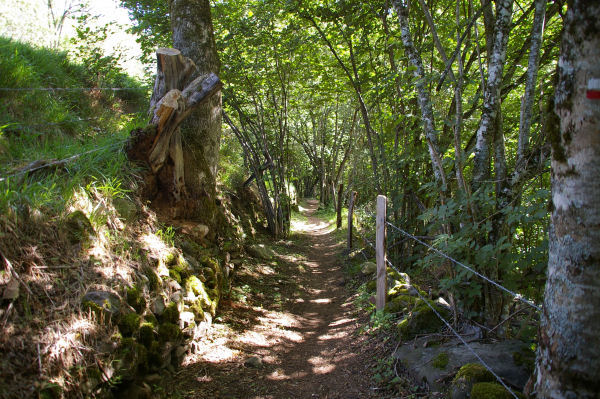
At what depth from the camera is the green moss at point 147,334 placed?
9.56 feet

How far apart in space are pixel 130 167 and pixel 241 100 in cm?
531

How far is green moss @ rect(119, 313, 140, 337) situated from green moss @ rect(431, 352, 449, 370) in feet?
8.27

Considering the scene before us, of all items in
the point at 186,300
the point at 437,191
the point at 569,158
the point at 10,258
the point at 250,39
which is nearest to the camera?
the point at 569,158

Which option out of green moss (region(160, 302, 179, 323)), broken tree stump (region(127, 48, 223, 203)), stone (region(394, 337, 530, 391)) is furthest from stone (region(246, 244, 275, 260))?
stone (region(394, 337, 530, 391))

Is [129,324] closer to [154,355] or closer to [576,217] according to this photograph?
[154,355]

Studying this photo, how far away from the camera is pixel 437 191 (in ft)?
11.3

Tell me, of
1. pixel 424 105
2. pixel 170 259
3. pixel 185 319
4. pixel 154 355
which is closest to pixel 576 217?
pixel 424 105

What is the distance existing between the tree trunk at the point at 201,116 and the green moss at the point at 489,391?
4.20 metres

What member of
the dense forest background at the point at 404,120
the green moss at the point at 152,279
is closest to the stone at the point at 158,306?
the green moss at the point at 152,279

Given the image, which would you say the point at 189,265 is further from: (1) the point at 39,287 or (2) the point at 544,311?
(2) the point at 544,311

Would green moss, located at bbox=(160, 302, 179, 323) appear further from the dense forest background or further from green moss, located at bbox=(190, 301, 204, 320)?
the dense forest background

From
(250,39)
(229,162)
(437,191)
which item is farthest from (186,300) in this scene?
(229,162)

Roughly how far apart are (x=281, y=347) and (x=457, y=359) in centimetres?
217

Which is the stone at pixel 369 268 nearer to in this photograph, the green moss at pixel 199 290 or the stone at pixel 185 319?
the green moss at pixel 199 290
